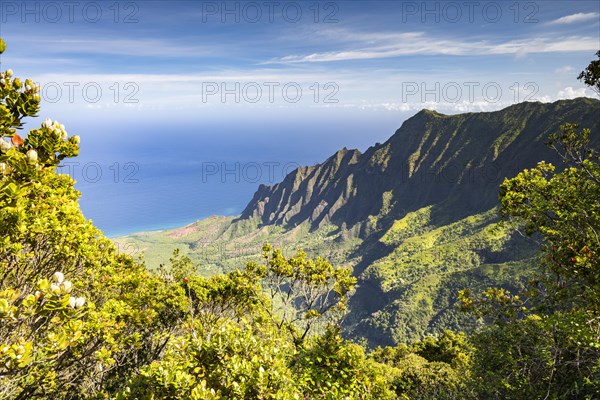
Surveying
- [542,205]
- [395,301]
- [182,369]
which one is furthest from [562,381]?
[395,301]

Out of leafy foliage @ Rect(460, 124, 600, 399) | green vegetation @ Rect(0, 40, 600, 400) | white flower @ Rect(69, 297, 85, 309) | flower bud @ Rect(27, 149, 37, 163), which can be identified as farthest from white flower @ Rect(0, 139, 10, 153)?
leafy foliage @ Rect(460, 124, 600, 399)

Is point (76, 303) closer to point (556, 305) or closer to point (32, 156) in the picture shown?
point (32, 156)

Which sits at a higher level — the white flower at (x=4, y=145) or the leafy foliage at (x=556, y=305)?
the white flower at (x=4, y=145)

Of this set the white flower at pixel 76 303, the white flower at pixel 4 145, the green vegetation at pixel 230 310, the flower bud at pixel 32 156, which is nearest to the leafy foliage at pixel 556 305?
the green vegetation at pixel 230 310

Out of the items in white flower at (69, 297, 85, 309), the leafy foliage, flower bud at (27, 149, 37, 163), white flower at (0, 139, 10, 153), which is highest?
white flower at (0, 139, 10, 153)

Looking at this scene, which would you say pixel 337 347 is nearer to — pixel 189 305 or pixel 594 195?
pixel 594 195

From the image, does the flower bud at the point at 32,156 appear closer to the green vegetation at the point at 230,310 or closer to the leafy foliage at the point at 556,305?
the green vegetation at the point at 230,310

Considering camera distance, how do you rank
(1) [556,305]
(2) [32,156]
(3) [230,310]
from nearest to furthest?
(2) [32,156], (1) [556,305], (3) [230,310]

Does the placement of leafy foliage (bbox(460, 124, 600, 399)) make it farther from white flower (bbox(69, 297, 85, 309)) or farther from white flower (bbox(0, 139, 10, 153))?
white flower (bbox(0, 139, 10, 153))

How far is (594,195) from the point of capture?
10781mm

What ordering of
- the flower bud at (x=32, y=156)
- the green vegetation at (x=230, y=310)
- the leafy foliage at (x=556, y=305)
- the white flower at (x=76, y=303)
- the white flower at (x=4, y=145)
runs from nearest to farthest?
1. the white flower at (x=4, y=145)
2. the flower bud at (x=32, y=156)
3. the white flower at (x=76, y=303)
4. the green vegetation at (x=230, y=310)
5. the leafy foliage at (x=556, y=305)

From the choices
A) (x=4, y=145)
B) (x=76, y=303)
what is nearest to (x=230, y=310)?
(x=76, y=303)

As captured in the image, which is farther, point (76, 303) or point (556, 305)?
point (556, 305)

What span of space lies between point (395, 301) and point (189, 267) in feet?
564
